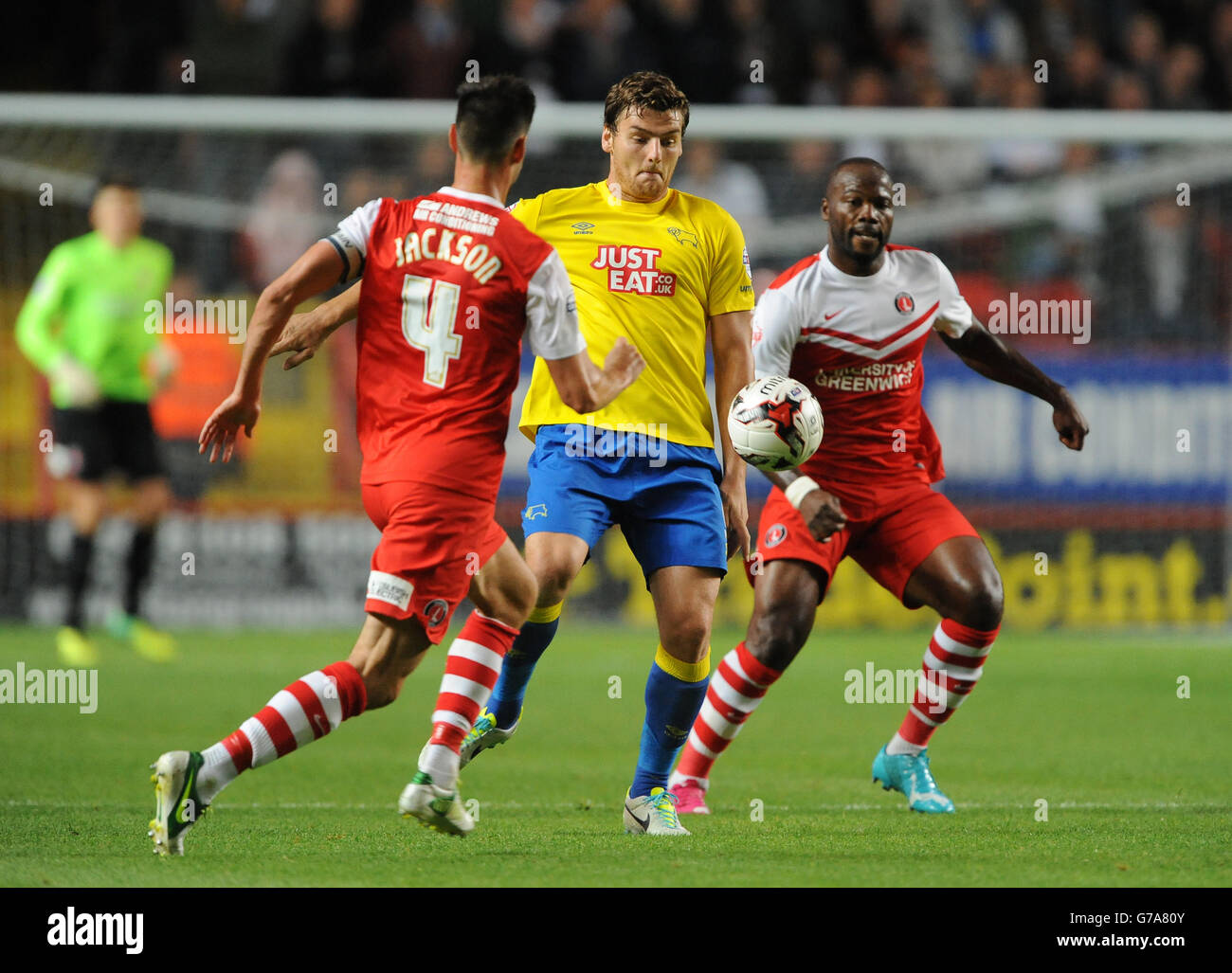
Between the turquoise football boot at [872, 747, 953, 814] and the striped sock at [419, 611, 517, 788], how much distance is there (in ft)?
5.96

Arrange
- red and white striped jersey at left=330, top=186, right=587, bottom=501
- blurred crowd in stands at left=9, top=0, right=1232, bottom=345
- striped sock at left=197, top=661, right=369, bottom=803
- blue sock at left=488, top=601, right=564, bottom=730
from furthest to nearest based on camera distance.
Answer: blurred crowd in stands at left=9, top=0, right=1232, bottom=345 < blue sock at left=488, top=601, right=564, bottom=730 < red and white striped jersey at left=330, top=186, right=587, bottom=501 < striped sock at left=197, top=661, right=369, bottom=803

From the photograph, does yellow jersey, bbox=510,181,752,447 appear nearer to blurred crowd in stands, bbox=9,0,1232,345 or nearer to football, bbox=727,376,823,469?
football, bbox=727,376,823,469

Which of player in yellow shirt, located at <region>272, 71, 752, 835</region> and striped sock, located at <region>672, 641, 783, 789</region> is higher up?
player in yellow shirt, located at <region>272, 71, 752, 835</region>

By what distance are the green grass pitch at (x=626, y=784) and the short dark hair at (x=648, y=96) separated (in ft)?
7.90

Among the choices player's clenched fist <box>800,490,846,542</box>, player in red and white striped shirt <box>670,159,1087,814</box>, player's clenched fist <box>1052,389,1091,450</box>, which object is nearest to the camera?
player's clenched fist <box>800,490,846,542</box>

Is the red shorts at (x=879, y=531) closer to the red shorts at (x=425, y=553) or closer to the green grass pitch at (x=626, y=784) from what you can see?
the green grass pitch at (x=626, y=784)

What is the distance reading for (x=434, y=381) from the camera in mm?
5008

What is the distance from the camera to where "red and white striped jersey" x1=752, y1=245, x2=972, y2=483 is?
631 cm

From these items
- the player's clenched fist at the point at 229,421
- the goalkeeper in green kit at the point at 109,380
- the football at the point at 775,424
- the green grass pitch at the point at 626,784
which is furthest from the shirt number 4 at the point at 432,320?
the goalkeeper in green kit at the point at 109,380

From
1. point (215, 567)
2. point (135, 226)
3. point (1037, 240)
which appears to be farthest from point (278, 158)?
point (1037, 240)

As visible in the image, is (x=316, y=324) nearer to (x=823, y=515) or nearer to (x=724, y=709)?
(x=823, y=515)

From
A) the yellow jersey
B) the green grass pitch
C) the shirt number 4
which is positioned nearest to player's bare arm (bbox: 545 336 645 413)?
the shirt number 4

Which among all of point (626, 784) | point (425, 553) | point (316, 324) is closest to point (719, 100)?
point (626, 784)

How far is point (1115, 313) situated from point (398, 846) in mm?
9657
